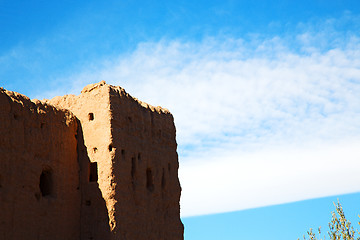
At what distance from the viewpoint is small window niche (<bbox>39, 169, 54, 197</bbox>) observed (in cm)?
1650

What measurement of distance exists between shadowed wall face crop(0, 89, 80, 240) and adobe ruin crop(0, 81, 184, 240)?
0.03 m

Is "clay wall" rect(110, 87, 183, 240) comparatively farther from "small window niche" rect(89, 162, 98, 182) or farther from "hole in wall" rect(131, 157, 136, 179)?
"small window niche" rect(89, 162, 98, 182)

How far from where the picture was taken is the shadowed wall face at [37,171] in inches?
576

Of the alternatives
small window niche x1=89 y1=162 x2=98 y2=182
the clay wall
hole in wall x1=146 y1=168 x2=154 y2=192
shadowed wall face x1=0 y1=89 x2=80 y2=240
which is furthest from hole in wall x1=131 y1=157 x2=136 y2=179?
shadowed wall face x1=0 y1=89 x2=80 y2=240

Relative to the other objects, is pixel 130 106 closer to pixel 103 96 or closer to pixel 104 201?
pixel 103 96

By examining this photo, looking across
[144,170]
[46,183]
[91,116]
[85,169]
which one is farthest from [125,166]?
[46,183]

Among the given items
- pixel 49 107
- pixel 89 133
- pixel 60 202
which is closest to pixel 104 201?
pixel 60 202

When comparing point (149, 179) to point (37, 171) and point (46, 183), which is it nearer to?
point (46, 183)

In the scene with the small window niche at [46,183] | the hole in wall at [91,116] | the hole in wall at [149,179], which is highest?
the hole in wall at [91,116]

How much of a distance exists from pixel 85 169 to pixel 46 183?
1.59 m

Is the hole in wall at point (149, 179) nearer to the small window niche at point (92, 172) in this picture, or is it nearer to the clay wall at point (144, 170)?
the clay wall at point (144, 170)

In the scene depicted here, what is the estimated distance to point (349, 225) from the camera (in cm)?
2495

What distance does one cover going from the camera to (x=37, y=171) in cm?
1576

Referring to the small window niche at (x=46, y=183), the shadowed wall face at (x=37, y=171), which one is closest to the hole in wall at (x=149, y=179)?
the shadowed wall face at (x=37, y=171)
